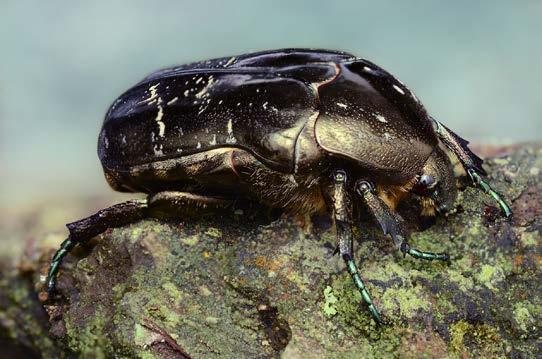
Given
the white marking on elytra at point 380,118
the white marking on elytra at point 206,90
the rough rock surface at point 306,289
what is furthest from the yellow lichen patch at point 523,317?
the white marking on elytra at point 206,90

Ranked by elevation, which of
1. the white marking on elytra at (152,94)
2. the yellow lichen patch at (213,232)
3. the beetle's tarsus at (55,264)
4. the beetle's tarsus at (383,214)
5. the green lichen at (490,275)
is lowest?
the beetle's tarsus at (55,264)

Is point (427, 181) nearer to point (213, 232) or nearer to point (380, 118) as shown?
point (380, 118)

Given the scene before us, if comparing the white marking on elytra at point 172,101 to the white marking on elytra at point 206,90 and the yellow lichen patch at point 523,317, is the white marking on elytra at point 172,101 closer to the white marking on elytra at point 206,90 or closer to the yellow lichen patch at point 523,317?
the white marking on elytra at point 206,90

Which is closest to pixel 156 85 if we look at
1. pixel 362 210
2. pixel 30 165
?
pixel 362 210

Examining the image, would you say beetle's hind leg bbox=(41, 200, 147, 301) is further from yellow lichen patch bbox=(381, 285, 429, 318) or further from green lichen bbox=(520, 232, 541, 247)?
green lichen bbox=(520, 232, 541, 247)

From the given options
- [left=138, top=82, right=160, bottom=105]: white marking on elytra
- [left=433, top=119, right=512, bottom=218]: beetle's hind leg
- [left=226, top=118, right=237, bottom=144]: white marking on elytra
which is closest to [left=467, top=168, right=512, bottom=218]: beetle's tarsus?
[left=433, top=119, right=512, bottom=218]: beetle's hind leg
